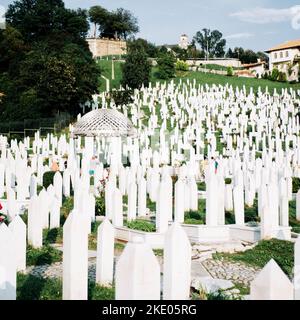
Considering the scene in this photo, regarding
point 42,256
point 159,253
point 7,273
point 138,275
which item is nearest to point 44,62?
point 159,253

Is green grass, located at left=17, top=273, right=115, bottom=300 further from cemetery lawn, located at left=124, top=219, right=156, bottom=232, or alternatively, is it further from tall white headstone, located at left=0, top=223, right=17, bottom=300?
cemetery lawn, located at left=124, top=219, right=156, bottom=232

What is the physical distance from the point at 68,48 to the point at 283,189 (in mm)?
32162

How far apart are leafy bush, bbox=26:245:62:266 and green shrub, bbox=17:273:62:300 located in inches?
37.4

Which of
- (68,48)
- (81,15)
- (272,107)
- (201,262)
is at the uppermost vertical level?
(81,15)

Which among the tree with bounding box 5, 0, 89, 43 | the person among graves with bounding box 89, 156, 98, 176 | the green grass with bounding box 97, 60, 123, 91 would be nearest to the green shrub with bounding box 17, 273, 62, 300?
the person among graves with bounding box 89, 156, 98, 176

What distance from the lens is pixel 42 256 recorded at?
26.6 feet

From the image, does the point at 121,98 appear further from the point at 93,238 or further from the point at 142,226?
the point at 93,238

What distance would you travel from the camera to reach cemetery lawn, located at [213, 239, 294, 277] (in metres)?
8.09

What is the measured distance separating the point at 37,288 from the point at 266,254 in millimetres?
3957

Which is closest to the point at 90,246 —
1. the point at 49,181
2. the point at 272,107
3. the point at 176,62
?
the point at 49,181

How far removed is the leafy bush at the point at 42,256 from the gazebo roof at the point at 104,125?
497 inches

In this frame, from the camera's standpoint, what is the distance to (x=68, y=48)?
1640 inches

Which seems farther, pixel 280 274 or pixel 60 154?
pixel 60 154
